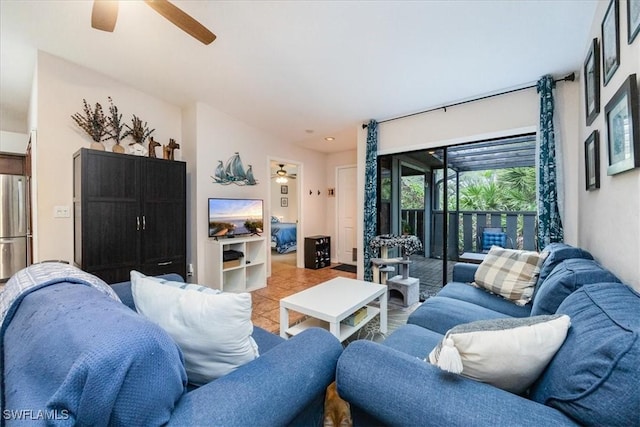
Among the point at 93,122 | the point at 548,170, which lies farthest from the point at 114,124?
the point at 548,170

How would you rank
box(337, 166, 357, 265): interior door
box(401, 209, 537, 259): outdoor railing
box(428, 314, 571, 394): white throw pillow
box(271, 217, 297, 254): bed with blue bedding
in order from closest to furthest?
box(428, 314, 571, 394): white throw pillow < box(401, 209, 537, 259): outdoor railing < box(337, 166, 357, 265): interior door < box(271, 217, 297, 254): bed with blue bedding

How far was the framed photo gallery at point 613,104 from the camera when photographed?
1.14 metres

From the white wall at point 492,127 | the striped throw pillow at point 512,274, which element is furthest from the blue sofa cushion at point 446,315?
the white wall at point 492,127

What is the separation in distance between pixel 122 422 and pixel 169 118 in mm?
3918

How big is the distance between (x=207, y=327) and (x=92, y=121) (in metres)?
3.21

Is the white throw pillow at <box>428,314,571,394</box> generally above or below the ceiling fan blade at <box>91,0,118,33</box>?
below

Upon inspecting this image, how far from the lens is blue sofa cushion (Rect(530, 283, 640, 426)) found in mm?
598

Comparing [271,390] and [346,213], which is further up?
[346,213]

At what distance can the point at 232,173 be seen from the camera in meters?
3.90

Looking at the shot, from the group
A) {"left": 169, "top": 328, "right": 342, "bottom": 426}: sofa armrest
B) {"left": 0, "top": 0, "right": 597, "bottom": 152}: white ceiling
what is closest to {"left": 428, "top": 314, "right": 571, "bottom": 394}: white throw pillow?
{"left": 169, "top": 328, "right": 342, "bottom": 426}: sofa armrest

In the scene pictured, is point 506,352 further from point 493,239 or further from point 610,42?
point 493,239

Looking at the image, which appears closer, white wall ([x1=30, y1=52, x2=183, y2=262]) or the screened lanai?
white wall ([x1=30, y1=52, x2=183, y2=262])

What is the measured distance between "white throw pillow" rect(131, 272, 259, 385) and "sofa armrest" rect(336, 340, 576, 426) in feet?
1.24

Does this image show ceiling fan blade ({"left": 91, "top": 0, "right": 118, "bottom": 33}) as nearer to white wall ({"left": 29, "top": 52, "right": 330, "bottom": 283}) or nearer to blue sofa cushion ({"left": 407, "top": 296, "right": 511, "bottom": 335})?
white wall ({"left": 29, "top": 52, "right": 330, "bottom": 283})
